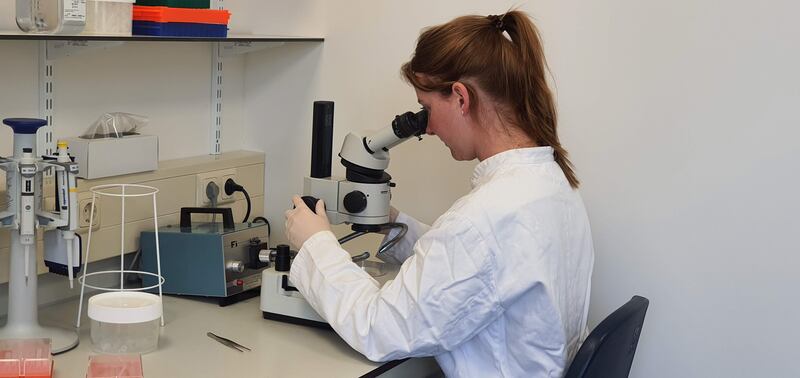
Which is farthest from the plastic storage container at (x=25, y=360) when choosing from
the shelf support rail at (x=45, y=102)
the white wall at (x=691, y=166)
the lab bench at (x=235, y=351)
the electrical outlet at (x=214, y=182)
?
the white wall at (x=691, y=166)

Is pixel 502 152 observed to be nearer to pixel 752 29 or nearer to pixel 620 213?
pixel 620 213

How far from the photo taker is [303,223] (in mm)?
1807

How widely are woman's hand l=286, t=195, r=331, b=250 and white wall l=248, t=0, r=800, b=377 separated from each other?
0.64 m

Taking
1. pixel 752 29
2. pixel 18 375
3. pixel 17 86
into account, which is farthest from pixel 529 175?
pixel 17 86

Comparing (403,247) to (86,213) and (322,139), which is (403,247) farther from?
(86,213)

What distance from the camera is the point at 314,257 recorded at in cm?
172

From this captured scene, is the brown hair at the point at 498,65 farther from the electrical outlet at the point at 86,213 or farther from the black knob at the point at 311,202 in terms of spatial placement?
the electrical outlet at the point at 86,213

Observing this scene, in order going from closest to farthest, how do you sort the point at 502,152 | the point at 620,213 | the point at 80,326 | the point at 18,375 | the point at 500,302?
the point at 18,375 → the point at 500,302 → the point at 502,152 → the point at 80,326 → the point at 620,213

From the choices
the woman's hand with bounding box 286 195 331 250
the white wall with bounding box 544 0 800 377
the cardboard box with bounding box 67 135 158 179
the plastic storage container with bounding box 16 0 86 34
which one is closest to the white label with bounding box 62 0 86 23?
the plastic storage container with bounding box 16 0 86 34

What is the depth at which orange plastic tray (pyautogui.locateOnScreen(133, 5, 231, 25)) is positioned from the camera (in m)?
1.94

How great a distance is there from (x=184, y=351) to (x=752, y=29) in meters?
1.32

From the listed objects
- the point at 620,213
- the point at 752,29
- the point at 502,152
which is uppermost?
the point at 752,29

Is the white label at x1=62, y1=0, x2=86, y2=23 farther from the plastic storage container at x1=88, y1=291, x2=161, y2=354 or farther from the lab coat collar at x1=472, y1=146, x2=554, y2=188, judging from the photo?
the lab coat collar at x1=472, y1=146, x2=554, y2=188

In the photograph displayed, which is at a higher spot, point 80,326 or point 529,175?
point 529,175
